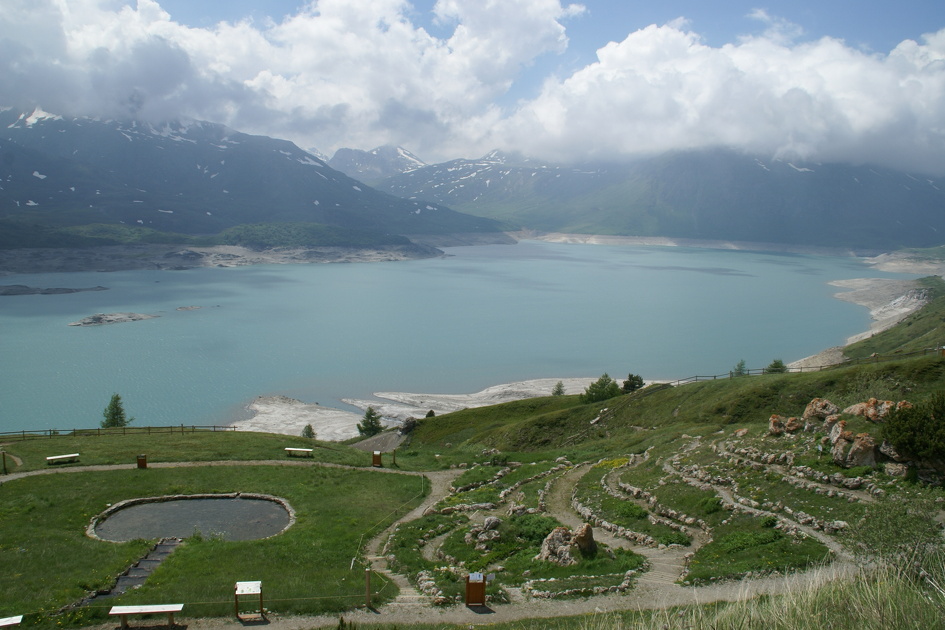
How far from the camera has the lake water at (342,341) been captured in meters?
80.8

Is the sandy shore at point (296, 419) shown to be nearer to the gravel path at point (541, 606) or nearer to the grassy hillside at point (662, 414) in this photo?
the grassy hillside at point (662, 414)

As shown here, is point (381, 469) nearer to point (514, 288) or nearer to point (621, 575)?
point (621, 575)

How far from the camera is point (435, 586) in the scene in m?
15.8

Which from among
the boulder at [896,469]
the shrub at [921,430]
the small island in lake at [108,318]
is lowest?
the small island in lake at [108,318]

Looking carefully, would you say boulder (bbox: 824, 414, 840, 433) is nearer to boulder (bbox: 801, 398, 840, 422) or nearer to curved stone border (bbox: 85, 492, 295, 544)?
boulder (bbox: 801, 398, 840, 422)

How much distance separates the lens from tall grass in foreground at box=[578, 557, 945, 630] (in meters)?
9.96

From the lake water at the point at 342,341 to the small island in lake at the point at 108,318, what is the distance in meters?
3.40

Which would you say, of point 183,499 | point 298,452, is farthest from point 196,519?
Answer: point 298,452

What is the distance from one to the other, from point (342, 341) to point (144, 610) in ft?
330

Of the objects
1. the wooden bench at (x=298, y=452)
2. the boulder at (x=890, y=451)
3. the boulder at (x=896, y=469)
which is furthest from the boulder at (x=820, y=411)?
the wooden bench at (x=298, y=452)

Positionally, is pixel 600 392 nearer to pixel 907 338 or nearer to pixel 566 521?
pixel 566 521

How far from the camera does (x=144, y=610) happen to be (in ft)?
44.8

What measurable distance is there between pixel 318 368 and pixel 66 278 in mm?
130982

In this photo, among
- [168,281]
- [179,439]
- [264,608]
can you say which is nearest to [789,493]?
[264,608]
